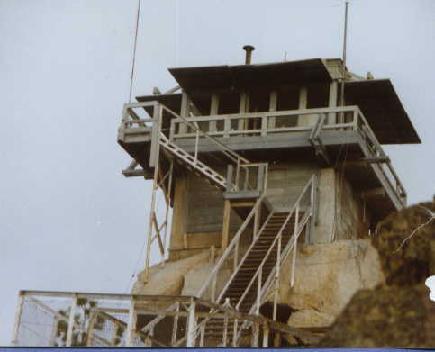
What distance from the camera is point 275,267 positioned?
110 feet

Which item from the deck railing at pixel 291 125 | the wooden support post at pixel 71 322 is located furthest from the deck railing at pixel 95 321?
the deck railing at pixel 291 125

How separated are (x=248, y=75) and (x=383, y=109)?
408 cm

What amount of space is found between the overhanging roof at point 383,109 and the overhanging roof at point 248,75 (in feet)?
3.50

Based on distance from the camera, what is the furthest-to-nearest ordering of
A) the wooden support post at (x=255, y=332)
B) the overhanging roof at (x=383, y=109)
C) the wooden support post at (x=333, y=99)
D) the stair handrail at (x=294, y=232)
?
the overhanging roof at (x=383, y=109) → the wooden support post at (x=333, y=99) → the stair handrail at (x=294, y=232) → the wooden support post at (x=255, y=332)

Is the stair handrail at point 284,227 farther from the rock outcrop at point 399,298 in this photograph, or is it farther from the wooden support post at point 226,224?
the rock outcrop at point 399,298

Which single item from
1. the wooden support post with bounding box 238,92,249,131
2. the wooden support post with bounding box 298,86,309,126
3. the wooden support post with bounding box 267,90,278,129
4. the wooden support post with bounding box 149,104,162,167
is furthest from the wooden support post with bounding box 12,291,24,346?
the wooden support post with bounding box 298,86,309,126

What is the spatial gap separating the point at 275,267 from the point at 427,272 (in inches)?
211

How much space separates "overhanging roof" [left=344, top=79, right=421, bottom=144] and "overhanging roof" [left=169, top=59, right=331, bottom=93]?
1.07 metres

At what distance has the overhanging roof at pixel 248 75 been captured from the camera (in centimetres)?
3850

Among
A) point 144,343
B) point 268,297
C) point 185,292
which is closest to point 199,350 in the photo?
point 144,343

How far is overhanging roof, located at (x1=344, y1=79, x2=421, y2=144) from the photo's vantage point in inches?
1538

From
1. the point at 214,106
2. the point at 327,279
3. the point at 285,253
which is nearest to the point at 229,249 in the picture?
the point at 285,253

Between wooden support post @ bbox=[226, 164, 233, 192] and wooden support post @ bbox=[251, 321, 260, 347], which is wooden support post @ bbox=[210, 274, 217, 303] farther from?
wooden support post @ bbox=[226, 164, 233, 192]

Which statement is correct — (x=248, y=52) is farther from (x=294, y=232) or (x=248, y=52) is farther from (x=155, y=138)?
(x=294, y=232)
